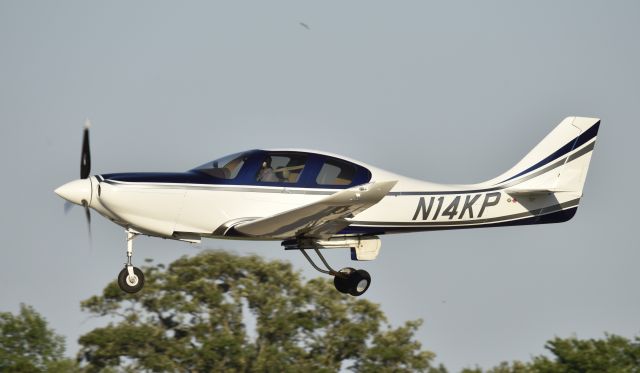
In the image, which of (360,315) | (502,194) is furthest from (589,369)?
(502,194)

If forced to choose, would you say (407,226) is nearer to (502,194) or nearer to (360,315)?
(502,194)

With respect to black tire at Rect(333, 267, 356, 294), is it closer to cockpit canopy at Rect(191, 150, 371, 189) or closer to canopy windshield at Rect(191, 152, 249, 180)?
cockpit canopy at Rect(191, 150, 371, 189)

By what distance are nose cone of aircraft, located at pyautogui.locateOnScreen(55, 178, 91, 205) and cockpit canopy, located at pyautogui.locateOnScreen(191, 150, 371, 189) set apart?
1.61 metres

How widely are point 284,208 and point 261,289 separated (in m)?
22.2

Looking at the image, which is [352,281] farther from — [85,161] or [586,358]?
[586,358]

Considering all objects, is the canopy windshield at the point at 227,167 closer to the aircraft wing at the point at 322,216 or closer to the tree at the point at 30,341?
the aircraft wing at the point at 322,216

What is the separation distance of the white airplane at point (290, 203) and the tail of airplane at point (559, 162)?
0.46 meters

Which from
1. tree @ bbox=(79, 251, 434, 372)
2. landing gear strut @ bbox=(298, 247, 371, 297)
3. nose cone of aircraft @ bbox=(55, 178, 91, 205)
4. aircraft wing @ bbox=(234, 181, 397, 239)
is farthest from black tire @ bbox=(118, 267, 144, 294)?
tree @ bbox=(79, 251, 434, 372)

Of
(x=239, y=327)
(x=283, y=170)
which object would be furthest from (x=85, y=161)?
(x=239, y=327)

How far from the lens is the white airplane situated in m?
16.0

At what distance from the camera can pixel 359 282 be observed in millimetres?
17984

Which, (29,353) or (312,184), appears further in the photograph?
(29,353)

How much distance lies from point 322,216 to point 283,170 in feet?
3.12

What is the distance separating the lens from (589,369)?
35469 millimetres
